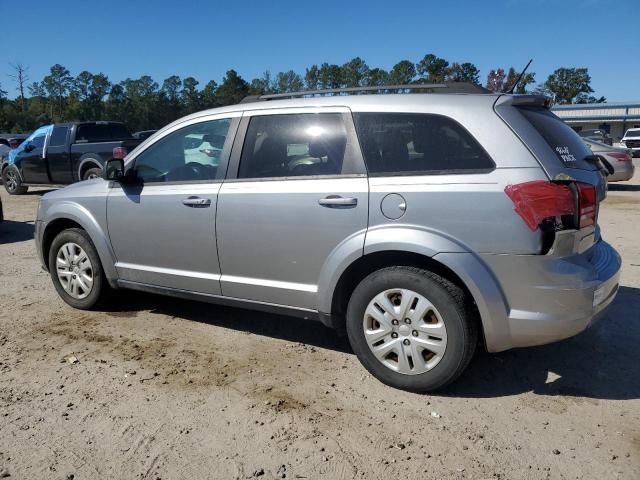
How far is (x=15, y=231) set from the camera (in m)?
9.72

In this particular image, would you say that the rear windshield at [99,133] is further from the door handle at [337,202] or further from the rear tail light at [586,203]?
the rear tail light at [586,203]

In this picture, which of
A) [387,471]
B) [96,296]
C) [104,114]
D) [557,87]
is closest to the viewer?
[387,471]

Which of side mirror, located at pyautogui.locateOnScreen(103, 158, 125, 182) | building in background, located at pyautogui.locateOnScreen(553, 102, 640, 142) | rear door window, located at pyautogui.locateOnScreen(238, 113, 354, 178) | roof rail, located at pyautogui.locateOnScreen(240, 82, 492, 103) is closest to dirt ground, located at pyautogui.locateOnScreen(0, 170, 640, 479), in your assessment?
side mirror, located at pyautogui.locateOnScreen(103, 158, 125, 182)

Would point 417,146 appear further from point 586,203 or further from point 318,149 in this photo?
point 586,203

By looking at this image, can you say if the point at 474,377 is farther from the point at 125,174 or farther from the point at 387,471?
the point at 125,174

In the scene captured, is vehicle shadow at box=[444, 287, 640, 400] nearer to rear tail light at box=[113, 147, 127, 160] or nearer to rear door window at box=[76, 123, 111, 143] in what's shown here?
rear tail light at box=[113, 147, 127, 160]

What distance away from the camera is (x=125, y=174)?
451 cm

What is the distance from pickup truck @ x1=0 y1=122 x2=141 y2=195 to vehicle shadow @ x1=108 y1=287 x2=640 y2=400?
848 cm

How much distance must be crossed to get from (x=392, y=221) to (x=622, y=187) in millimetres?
14547

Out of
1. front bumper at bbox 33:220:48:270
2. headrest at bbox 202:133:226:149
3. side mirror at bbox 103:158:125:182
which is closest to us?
headrest at bbox 202:133:226:149

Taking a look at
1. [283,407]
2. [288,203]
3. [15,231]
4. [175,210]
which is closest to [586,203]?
[288,203]

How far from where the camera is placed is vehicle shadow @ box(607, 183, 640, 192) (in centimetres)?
1452

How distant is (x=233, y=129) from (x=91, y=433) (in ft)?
7.52

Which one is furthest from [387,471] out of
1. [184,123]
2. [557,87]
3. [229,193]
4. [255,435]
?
[557,87]
